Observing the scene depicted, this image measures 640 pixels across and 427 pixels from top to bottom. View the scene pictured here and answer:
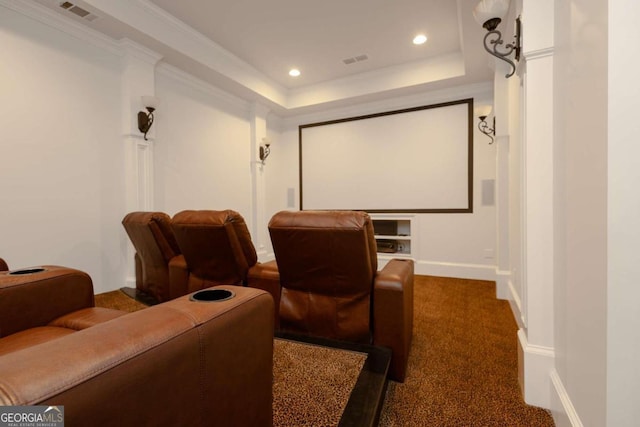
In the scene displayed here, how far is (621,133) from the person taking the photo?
85 centimetres

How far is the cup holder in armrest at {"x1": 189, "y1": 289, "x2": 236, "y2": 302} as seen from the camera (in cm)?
81

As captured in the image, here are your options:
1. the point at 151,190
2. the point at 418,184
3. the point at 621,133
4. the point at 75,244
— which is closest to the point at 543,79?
the point at 621,133

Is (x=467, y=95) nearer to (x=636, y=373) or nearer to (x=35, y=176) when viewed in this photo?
(x=636, y=373)

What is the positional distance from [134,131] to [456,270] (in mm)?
4613

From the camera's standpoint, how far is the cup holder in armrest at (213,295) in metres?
0.81

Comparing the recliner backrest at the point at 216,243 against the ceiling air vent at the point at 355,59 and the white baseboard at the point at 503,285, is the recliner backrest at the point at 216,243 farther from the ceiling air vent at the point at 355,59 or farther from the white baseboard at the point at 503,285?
the ceiling air vent at the point at 355,59

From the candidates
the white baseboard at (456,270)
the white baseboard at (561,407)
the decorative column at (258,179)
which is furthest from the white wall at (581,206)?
the decorative column at (258,179)

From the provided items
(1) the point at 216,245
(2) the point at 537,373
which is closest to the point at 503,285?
(2) the point at 537,373

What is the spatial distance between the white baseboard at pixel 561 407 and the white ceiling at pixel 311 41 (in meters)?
2.99

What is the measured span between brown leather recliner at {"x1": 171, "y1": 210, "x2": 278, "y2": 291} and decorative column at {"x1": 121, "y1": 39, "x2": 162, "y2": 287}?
166 cm

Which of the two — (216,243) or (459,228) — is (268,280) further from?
(459,228)

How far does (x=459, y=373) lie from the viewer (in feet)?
5.68

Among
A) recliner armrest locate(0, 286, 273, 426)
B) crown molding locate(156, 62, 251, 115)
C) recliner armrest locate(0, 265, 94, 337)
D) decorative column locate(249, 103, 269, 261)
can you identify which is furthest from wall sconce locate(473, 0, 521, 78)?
decorative column locate(249, 103, 269, 261)

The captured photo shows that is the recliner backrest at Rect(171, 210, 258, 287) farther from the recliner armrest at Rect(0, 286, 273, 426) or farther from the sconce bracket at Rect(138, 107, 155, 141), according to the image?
the sconce bracket at Rect(138, 107, 155, 141)
